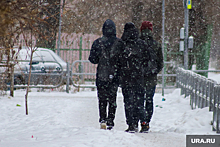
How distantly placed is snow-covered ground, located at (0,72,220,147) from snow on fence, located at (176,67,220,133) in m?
0.24

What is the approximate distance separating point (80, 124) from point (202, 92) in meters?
2.98

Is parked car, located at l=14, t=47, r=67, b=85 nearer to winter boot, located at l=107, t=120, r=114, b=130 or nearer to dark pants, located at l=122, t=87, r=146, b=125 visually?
winter boot, located at l=107, t=120, r=114, b=130

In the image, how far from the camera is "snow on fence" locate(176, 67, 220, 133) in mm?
6168

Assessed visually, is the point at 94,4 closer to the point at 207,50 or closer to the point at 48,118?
the point at 207,50

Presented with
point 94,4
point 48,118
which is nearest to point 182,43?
point 48,118

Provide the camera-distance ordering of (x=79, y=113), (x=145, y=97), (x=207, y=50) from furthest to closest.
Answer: (x=207, y=50) < (x=79, y=113) < (x=145, y=97)

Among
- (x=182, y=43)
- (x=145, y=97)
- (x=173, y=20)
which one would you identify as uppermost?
(x=173, y=20)

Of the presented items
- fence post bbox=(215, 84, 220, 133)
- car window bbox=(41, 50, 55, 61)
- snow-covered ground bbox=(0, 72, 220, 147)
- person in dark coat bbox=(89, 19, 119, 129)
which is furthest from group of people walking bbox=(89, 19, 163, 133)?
car window bbox=(41, 50, 55, 61)

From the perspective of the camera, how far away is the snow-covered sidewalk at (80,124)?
4719 mm

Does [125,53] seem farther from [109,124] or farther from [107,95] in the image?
[109,124]

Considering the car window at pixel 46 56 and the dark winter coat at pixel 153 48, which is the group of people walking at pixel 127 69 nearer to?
the dark winter coat at pixel 153 48

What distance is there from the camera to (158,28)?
61.8 feet

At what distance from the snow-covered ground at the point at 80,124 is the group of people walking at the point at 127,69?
0.41 metres

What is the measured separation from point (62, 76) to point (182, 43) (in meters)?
4.60
